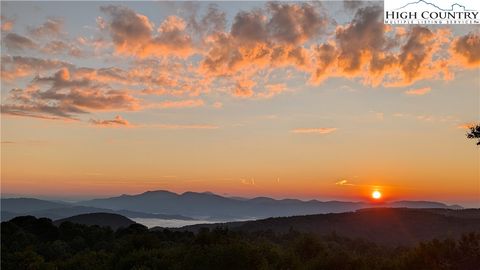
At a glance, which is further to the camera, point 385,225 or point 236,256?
point 385,225

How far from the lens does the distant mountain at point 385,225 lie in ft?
430

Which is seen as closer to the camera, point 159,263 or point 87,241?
point 159,263

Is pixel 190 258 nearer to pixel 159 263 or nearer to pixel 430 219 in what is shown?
pixel 159 263

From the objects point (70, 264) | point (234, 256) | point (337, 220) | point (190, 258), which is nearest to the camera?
point (234, 256)

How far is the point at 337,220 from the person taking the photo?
161 metres

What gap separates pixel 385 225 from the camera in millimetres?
152625

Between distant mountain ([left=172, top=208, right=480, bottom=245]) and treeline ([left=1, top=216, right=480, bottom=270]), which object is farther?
distant mountain ([left=172, top=208, right=480, bottom=245])

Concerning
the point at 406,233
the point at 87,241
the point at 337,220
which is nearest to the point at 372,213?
the point at 337,220

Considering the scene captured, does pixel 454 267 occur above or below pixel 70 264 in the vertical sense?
above

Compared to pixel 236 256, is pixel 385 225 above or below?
above

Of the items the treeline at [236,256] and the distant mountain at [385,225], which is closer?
the treeline at [236,256]

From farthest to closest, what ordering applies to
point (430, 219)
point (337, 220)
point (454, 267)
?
point (337, 220)
point (430, 219)
point (454, 267)

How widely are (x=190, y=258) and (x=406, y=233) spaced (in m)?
112

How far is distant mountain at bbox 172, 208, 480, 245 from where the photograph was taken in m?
131
